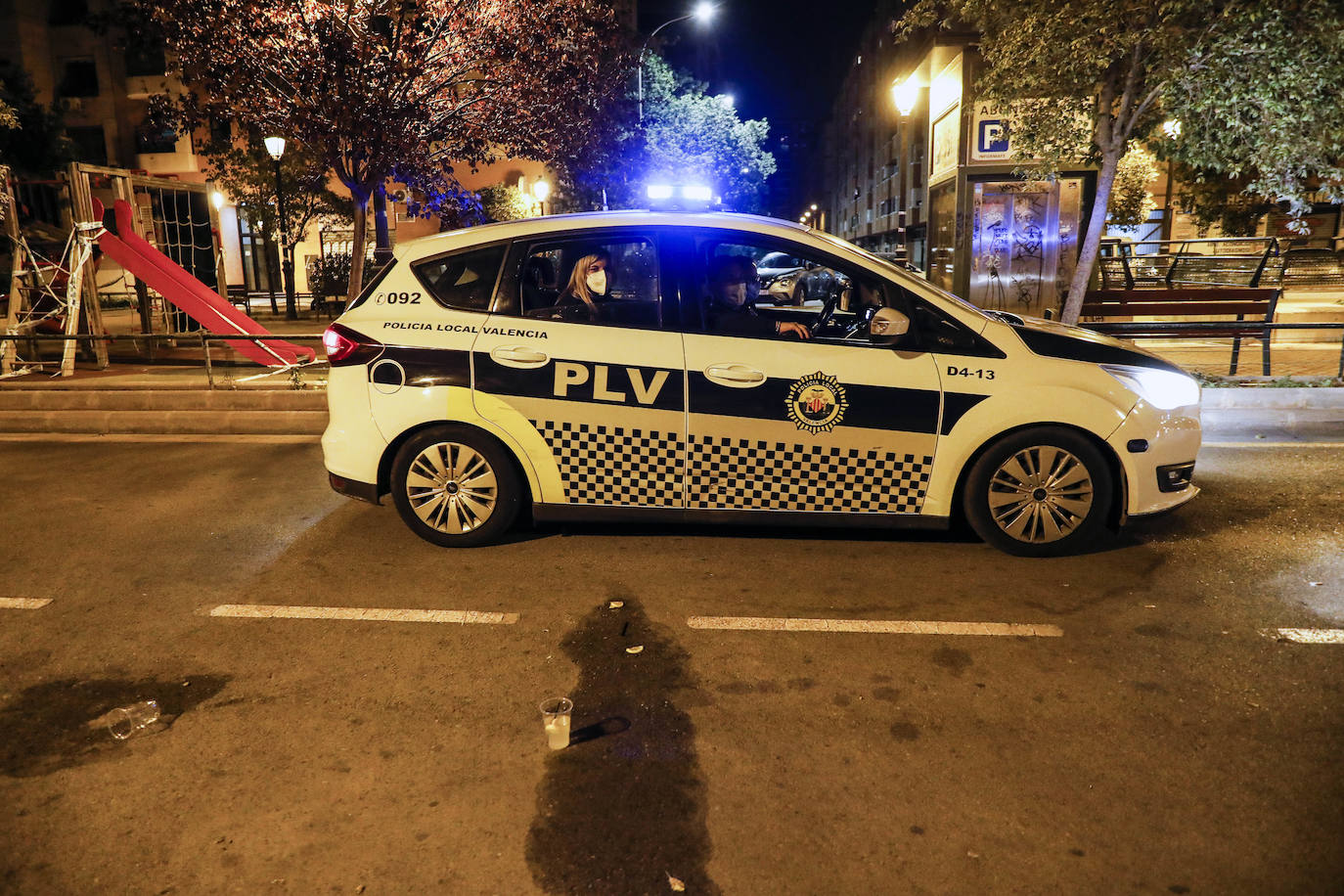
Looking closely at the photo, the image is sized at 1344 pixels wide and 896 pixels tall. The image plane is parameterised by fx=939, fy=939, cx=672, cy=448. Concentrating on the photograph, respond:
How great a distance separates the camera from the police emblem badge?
16.1ft

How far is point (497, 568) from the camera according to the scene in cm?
515

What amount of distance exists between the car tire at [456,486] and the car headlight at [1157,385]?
10.9ft

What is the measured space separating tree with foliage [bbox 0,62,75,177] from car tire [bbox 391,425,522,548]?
1036 inches

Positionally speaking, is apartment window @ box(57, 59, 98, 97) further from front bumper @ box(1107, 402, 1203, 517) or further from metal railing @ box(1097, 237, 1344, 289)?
front bumper @ box(1107, 402, 1203, 517)

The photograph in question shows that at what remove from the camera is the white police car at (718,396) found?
4.93 meters

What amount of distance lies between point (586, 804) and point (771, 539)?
2758 mm

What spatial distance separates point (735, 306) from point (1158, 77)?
22.3 feet

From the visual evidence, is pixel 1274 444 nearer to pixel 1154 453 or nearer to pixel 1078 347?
pixel 1154 453

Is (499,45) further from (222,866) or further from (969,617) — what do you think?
(222,866)

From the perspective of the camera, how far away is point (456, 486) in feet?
17.4

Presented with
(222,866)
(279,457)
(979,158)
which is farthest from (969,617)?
(979,158)

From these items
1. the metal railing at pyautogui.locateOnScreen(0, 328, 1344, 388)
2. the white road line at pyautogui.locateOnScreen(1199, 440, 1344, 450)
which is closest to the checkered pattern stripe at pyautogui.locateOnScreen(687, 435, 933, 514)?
the white road line at pyautogui.locateOnScreen(1199, 440, 1344, 450)

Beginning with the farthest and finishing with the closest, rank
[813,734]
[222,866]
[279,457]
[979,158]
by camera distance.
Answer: [979,158]
[279,457]
[813,734]
[222,866]

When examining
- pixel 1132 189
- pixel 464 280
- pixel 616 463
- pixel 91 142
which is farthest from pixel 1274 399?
pixel 91 142
